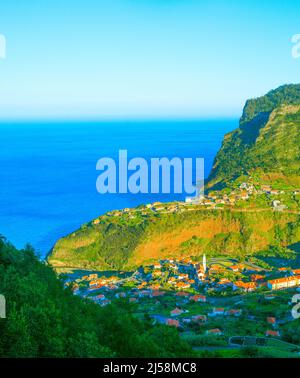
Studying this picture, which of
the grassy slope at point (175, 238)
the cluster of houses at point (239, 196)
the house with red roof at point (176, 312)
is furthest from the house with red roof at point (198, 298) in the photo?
the cluster of houses at point (239, 196)

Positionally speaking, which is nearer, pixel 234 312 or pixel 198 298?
pixel 234 312

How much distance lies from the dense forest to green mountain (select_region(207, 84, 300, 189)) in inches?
1121

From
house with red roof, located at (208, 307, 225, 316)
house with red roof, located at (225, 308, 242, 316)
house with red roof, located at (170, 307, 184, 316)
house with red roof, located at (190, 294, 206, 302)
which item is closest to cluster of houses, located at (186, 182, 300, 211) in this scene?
house with red roof, located at (190, 294, 206, 302)

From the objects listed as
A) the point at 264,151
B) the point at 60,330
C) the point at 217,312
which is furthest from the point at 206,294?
the point at 264,151

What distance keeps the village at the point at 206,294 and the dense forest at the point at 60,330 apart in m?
2.98

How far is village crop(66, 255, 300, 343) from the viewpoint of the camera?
12.3 m

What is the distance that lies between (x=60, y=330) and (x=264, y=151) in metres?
36.8

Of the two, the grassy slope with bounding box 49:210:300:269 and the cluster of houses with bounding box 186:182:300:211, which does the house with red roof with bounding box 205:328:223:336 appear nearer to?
the grassy slope with bounding box 49:210:300:269

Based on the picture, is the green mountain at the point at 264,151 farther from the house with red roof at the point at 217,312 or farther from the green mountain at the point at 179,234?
the house with red roof at the point at 217,312

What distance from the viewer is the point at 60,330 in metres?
4.80

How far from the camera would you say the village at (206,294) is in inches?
485

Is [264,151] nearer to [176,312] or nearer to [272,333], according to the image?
[176,312]

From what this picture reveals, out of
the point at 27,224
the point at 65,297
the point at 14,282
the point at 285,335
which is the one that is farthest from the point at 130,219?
the point at 14,282
